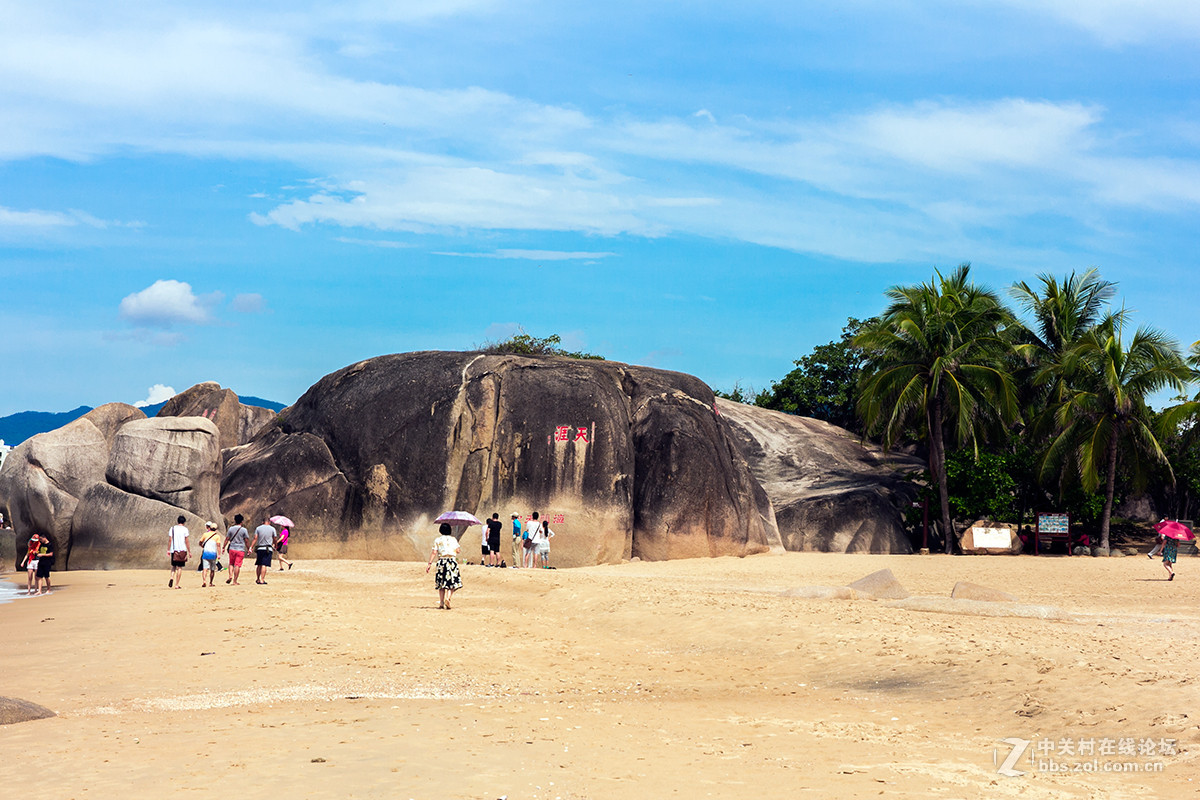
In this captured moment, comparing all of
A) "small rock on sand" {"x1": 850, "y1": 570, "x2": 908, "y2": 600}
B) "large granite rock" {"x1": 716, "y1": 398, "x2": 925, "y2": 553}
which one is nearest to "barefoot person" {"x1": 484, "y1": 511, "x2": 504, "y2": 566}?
"small rock on sand" {"x1": 850, "y1": 570, "x2": 908, "y2": 600}

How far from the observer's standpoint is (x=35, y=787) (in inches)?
237

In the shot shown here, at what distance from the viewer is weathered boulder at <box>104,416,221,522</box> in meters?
22.4

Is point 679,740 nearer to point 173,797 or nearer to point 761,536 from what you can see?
point 173,797

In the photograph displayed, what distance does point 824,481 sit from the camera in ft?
108

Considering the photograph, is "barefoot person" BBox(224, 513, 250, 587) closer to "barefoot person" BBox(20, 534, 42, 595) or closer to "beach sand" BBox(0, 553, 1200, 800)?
"beach sand" BBox(0, 553, 1200, 800)

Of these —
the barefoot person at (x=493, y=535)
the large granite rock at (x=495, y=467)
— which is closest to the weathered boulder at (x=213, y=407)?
the large granite rock at (x=495, y=467)

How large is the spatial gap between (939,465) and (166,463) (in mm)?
20730

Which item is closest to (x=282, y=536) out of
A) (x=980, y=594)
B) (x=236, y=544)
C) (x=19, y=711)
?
(x=236, y=544)

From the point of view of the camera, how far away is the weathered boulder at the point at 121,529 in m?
21.8

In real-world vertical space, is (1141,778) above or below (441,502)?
below

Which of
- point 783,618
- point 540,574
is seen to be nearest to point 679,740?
point 783,618

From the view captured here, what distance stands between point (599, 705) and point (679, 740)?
1475 mm

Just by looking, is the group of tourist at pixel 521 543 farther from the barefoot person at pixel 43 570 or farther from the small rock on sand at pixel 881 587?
the small rock on sand at pixel 881 587

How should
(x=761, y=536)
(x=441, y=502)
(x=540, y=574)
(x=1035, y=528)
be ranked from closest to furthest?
(x=540, y=574) < (x=441, y=502) < (x=761, y=536) < (x=1035, y=528)
